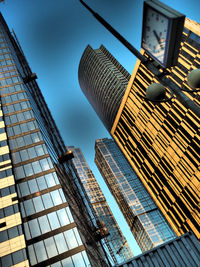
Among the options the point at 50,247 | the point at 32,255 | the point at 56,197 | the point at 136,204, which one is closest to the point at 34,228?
the point at 32,255

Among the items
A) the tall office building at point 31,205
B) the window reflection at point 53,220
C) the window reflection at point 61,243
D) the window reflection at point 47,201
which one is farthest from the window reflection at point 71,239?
the window reflection at point 47,201

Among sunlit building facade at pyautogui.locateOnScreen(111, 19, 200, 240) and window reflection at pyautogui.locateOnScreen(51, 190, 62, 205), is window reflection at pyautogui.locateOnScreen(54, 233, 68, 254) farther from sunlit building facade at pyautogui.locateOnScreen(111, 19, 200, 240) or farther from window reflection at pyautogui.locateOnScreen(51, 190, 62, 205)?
sunlit building facade at pyautogui.locateOnScreen(111, 19, 200, 240)

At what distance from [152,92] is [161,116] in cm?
6367

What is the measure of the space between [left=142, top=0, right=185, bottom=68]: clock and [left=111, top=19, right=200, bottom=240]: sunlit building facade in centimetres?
4624

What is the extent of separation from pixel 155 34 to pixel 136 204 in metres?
147

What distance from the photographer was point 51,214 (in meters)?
33.8

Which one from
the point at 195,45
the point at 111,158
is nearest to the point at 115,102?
the point at 111,158

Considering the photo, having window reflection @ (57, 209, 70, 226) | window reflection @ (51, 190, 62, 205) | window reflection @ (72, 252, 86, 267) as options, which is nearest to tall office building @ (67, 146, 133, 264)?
window reflection @ (51, 190, 62, 205)

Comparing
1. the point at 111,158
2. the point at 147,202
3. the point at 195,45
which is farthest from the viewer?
the point at 111,158

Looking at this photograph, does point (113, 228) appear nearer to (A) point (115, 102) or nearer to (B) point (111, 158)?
(B) point (111, 158)

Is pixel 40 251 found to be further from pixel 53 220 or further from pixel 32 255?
pixel 53 220

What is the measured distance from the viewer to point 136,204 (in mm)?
141125

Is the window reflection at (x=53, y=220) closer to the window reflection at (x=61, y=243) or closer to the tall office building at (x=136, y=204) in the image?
the window reflection at (x=61, y=243)

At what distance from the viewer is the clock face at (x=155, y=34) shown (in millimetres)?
4263
